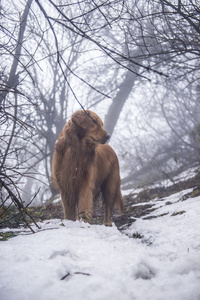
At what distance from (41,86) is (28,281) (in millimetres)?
8250

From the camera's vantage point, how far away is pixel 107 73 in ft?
29.6

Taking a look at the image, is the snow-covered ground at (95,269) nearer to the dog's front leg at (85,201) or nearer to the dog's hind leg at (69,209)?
the dog's front leg at (85,201)

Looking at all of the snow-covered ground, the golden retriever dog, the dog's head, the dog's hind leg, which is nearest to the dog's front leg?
the golden retriever dog

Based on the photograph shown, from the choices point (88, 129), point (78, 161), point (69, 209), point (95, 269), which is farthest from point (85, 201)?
point (95, 269)

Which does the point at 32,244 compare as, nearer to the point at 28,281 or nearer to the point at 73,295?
the point at 28,281

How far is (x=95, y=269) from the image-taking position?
1.26m

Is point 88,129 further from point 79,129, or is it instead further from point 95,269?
point 95,269

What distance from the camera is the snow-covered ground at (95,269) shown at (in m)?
1.00

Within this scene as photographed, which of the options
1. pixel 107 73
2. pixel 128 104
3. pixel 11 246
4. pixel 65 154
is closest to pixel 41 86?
pixel 107 73

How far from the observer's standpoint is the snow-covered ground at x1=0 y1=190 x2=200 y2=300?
39.5 inches

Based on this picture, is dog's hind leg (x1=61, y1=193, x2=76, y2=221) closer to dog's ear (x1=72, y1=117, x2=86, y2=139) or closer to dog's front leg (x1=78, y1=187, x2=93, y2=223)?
dog's front leg (x1=78, y1=187, x2=93, y2=223)

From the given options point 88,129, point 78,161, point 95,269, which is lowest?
point 95,269

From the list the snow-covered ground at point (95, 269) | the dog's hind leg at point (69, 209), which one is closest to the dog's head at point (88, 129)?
the dog's hind leg at point (69, 209)

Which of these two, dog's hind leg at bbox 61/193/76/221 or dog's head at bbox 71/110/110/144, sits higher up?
dog's head at bbox 71/110/110/144
